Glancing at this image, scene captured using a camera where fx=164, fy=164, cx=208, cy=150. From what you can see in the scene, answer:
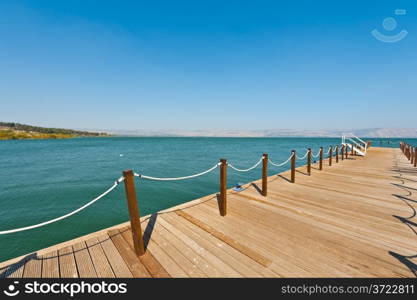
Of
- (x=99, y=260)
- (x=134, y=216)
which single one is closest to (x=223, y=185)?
(x=134, y=216)

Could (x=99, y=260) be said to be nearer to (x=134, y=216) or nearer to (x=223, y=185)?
(x=134, y=216)

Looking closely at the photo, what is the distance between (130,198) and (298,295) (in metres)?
2.73

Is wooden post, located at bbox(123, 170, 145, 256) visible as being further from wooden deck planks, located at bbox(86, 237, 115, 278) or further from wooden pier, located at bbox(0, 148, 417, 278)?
wooden deck planks, located at bbox(86, 237, 115, 278)

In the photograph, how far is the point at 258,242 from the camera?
308 cm

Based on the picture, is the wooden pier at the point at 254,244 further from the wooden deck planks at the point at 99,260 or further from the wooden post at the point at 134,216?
the wooden post at the point at 134,216

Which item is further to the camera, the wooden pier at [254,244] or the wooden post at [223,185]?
the wooden post at [223,185]

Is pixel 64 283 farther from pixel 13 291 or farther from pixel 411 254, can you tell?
pixel 411 254

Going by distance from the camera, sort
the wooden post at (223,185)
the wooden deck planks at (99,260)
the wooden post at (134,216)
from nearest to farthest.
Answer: the wooden deck planks at (99,260), the wooden post at (134,216), the wooden post at (223,185)

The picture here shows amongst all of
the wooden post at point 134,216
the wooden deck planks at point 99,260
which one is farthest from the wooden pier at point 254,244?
the wooden post at point 134,216

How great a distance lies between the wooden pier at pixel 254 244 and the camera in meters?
2.44

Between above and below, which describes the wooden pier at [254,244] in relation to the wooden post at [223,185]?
below

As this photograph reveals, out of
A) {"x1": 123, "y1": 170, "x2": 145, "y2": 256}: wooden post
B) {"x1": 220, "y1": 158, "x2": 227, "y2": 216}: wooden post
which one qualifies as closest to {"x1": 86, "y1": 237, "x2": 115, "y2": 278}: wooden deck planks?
{"x1": 123, "y1": 170, "x2": 145, "y2": 256}: wooden post

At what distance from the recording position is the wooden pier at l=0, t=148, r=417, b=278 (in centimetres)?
244

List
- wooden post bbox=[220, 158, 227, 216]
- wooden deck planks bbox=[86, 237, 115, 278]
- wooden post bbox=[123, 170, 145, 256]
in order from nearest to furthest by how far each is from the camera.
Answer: wooden deck planks bbox=[86, 237, 115, 278] → wooden post bbox=[123, 170, 145, 256] → wooden post bbox=[220, 158, 227, 216]
